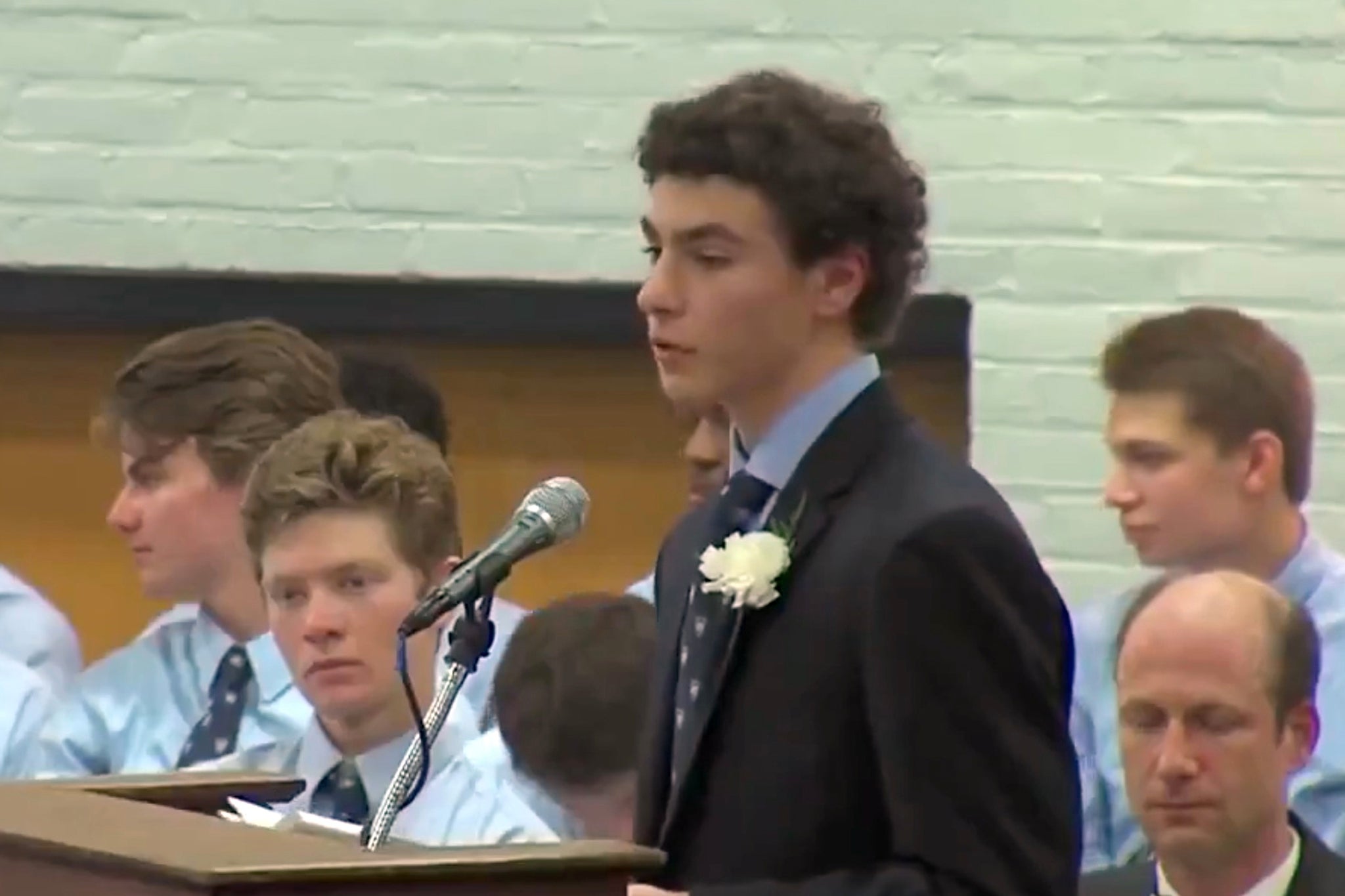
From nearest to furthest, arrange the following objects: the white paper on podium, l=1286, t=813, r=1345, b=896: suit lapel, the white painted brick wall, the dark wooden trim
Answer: the white paper on podium < l=1286, t=813, r=1345, b=896: suit lapel < the white painted brick wall < the dark wooden trim

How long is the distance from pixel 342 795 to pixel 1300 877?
32.7 inches

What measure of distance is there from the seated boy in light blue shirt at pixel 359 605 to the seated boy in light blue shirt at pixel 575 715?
1.9 inches

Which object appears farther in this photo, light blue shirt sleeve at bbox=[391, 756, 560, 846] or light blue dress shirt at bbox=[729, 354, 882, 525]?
light blue shirt sleeve at bbox=[391, 756, 560, 846]

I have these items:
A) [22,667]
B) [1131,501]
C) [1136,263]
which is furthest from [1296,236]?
[22,667]

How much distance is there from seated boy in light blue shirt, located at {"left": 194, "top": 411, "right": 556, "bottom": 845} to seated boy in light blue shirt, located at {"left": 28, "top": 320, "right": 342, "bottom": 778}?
0.31 m

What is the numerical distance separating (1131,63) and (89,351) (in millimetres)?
1523

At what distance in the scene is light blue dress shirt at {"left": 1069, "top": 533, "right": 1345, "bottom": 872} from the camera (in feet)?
8.66

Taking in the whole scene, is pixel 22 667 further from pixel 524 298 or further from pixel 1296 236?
pixel 1296 236

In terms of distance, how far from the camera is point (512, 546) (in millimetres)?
1458

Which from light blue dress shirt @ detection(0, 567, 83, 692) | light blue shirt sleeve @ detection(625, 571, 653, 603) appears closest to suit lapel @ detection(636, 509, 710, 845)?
light blue shirt sleeve @ detection(625, 571, 653, 603)

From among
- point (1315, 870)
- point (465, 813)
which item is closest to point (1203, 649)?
point (1315, 870)

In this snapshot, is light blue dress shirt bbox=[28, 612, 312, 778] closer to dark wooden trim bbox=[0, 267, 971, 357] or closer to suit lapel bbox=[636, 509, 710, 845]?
dark wooden trim bbox=[0, 267, 971, 357]

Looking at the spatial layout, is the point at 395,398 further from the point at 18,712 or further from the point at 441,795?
the point at 441,795

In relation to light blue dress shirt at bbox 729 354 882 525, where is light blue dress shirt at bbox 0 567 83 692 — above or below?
above
